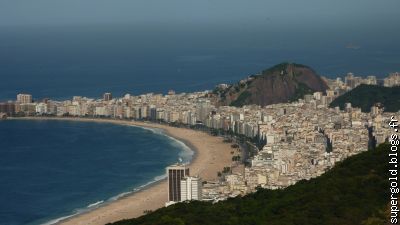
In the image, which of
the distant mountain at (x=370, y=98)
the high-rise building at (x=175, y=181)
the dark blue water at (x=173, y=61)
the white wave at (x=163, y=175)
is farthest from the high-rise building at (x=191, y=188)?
the dark blue water at (x=173, y=61)

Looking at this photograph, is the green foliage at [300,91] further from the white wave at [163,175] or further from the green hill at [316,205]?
the green hill at [316,205]

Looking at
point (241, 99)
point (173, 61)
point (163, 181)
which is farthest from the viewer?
point (173, 61)

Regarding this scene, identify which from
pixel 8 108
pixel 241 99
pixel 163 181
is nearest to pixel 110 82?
pixel 8 108

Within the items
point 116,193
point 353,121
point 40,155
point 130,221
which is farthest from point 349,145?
point 130,221

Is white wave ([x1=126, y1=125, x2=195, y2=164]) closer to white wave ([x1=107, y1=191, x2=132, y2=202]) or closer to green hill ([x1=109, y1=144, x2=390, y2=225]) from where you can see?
white wave ([x1=107, y1=191, x2=132, y2=202])

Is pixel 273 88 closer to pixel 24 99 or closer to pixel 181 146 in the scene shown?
pixel 181 146

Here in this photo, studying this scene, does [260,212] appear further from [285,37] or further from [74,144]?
[285,37]
